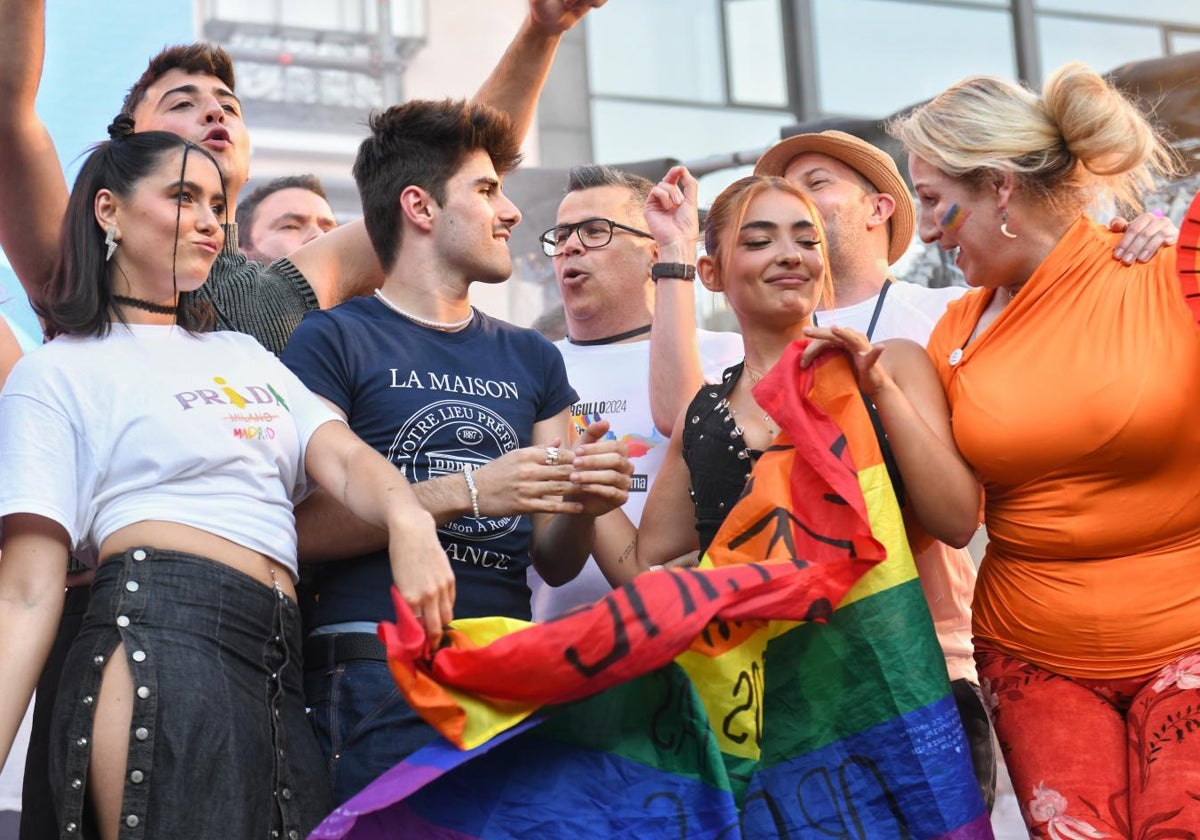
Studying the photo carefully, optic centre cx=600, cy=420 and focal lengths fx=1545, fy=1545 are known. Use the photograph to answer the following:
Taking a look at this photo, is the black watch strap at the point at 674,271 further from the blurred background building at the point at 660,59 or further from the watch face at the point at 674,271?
the blurred background building at the point at 660,59

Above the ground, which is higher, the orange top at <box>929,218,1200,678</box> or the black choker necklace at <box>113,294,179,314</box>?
the black choker necklace at <box>113,294,179,314</box>

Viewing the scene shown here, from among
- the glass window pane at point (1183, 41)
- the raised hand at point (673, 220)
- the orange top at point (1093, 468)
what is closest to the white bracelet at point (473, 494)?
the orange top at point (1093, 468)

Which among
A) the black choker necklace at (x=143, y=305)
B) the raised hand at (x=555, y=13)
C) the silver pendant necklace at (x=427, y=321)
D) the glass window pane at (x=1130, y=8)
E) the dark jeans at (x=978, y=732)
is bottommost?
the dark jeans at (x=978, y=732)

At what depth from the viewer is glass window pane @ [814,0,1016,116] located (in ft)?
37.1

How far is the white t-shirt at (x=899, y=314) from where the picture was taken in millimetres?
3736

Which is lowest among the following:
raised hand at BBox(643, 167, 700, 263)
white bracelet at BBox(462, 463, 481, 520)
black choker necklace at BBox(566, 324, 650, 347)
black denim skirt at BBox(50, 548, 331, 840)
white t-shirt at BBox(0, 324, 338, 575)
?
black denim skirt at BBox(50, 548, 331, 840)

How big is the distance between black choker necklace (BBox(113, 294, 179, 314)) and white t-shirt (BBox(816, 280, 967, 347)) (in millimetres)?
1636

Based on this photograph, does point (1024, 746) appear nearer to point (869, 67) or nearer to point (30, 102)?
point (30, 102)

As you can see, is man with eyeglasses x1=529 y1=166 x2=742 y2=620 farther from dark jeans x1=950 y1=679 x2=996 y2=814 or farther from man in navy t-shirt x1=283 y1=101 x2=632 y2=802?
dark jeans x1=950 y1=679 x2=996 y2=814

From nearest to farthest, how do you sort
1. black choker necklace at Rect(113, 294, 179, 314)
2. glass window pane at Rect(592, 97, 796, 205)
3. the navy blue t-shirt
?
black choker necklace at Rect(113, 294, 179, 314) → the navy blue t-shirt → glass window pane at Rect(592, 97, 796, 205)

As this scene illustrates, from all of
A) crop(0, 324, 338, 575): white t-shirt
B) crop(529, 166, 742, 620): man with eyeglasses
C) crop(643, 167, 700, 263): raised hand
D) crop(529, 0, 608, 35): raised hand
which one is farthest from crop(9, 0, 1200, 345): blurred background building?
crop(0, 324, 338, 575): white t-shirt

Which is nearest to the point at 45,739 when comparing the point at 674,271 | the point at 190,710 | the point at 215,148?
the point at 190,710

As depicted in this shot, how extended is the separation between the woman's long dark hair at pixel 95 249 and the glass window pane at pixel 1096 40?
→ 9.79m

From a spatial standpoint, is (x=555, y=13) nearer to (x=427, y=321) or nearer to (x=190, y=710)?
(x=427, y=321)
